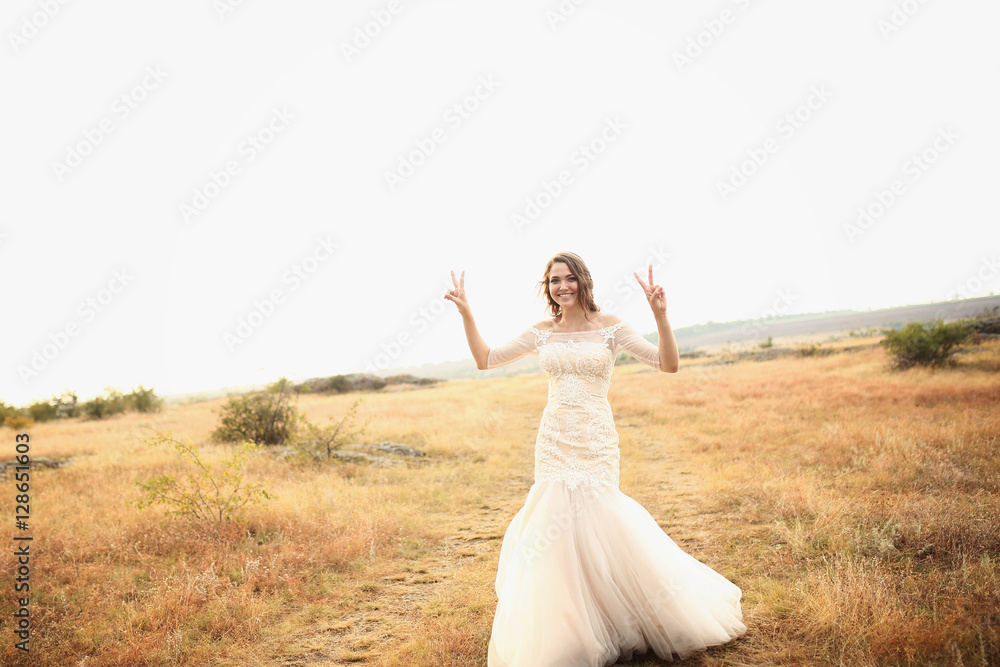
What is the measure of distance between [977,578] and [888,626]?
1401 millimetres

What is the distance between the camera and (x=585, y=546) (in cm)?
399

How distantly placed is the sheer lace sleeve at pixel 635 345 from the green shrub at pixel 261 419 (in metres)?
12.0

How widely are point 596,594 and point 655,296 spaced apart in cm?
248

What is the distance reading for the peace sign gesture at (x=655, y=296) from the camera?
13.9ft

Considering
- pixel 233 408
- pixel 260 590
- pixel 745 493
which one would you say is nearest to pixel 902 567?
pixel 745 493

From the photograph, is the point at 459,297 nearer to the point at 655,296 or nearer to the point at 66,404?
the point at 655,296

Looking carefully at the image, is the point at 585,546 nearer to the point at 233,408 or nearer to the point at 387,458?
the point at 387,458

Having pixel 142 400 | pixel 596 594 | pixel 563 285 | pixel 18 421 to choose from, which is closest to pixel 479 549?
pixel 596 594

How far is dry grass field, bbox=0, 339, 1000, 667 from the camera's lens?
4.05 meters

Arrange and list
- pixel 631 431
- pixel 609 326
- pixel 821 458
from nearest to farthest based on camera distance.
Result: pixel 609 326
pixel 821 458
pixel 631 431

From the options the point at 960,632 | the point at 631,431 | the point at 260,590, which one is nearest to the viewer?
the point at 960,632

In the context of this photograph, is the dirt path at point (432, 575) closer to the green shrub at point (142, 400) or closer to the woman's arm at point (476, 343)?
the woman's arm at point (476, 343)

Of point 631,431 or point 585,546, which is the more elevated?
point 585,546

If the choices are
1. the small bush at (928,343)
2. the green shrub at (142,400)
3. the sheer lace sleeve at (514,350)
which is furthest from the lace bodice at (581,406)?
the green shrub at (142,400)
